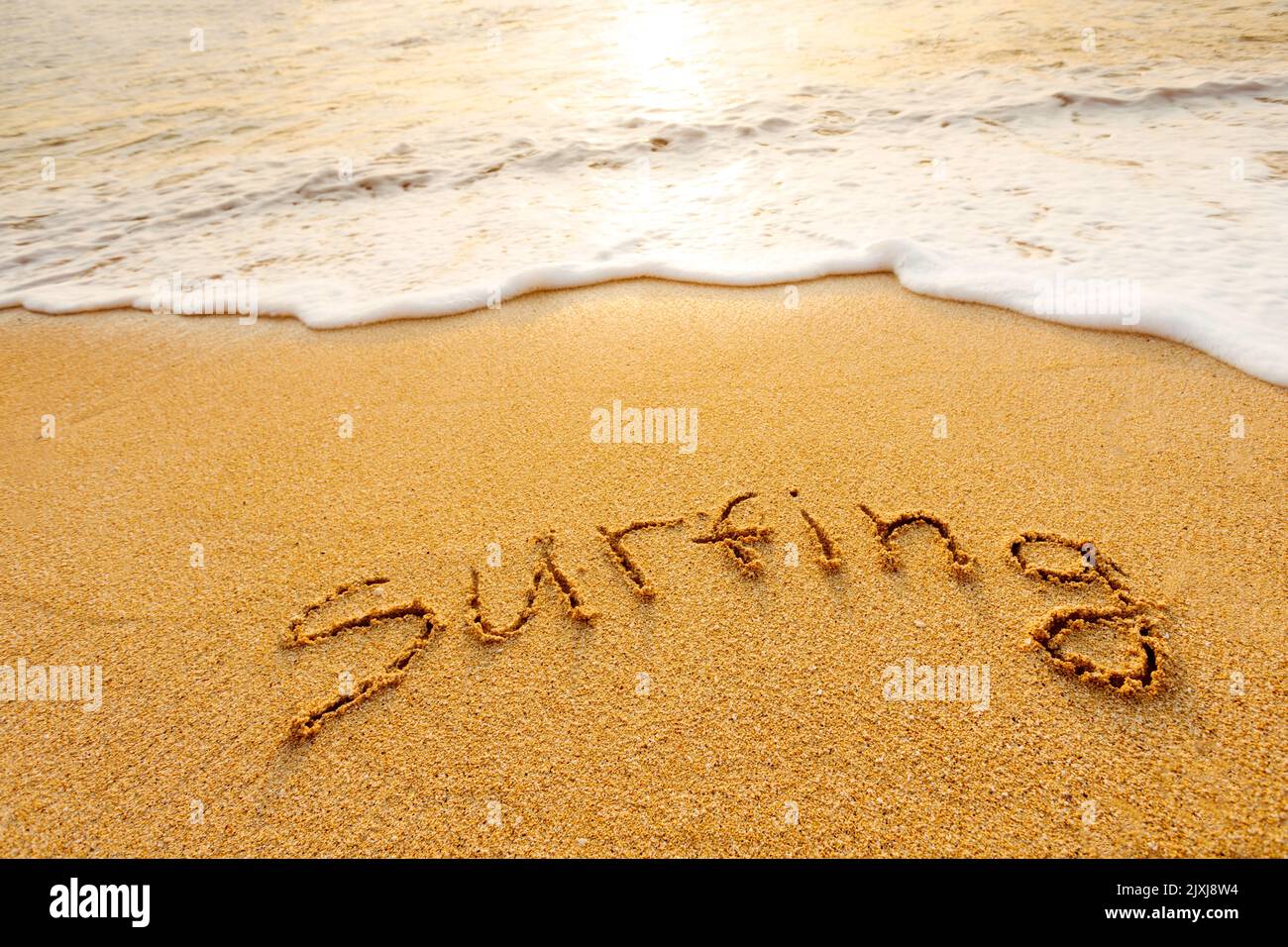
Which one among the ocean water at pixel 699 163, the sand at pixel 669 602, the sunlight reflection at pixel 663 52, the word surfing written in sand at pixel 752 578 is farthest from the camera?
the sunlight reflection at pixel 663 52

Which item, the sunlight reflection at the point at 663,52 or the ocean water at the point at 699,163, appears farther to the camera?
the sunlight reflection at the point at 663,52

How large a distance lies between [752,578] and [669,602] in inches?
9.5

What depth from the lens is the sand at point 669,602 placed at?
1445 mm

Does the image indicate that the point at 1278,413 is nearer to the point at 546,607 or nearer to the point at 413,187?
the point at 546,607

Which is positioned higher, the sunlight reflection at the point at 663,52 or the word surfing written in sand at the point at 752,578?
the sunlight reflection at the point at 663,52

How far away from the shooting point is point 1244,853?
1289 millimetres

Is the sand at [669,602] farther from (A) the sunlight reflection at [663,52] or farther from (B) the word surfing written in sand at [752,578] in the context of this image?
(A) the sunlight reflection at [663,52]

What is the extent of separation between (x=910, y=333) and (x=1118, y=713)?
5.87 ft

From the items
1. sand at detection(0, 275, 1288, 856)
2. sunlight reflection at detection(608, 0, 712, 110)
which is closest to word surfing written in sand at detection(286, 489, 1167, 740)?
sand at detection(0, 275, 1288, 856)

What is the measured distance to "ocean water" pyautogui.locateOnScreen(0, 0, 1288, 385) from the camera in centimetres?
344

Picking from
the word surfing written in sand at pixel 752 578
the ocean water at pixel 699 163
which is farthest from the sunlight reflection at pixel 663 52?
the word surfing written in sand at pixel 752 578

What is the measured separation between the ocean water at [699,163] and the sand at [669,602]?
0.68 metres

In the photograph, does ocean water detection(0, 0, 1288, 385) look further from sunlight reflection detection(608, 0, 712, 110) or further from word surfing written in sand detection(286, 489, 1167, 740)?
word surfing written in sand detection(286, 489, 1167, 740)

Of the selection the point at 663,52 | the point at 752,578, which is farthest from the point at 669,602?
the point at 663,52
